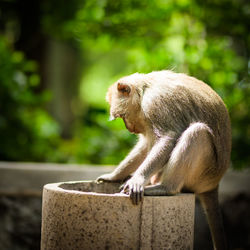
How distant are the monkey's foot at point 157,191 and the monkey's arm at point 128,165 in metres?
0.69

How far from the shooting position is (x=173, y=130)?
361 centimetres

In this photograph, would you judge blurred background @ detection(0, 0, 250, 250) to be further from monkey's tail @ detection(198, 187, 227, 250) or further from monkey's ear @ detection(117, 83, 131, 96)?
monkey's tail @ detection(198, 187, 227, 250)

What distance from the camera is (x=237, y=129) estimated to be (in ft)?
23.8

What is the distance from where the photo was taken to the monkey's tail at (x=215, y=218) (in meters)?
4.14

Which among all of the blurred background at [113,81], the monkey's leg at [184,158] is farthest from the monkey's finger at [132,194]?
the blurred background at [113,81]

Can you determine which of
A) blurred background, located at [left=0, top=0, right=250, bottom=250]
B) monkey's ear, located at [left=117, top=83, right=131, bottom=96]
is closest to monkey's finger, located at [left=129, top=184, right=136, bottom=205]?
monkey's ear, located at [left=117, top=83, right=131, bottom=96]

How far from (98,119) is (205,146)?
570 centimetres

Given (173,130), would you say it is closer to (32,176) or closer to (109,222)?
(109,222)

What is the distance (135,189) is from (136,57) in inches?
200

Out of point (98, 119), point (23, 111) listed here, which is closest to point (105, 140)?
point (98, 119)

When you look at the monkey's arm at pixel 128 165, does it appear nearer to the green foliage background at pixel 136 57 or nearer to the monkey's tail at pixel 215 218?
the monkey's tail at pixel 215 218

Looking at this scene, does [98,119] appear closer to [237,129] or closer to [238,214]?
[237,129]

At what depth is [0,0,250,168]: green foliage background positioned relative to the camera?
7.25 metres

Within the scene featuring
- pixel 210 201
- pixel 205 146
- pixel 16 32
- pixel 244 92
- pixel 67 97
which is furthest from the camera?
pixel 67 97
